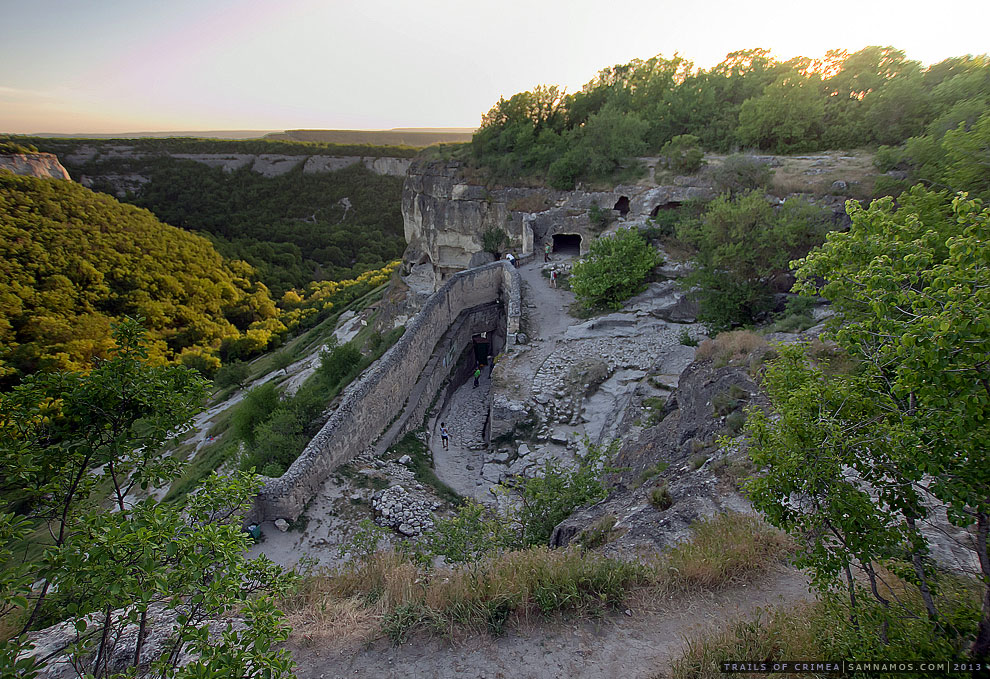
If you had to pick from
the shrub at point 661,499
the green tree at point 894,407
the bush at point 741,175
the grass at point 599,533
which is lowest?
the grass at point 599,533

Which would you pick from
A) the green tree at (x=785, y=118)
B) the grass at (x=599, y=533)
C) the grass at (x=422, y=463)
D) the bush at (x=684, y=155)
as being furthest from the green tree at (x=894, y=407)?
the green tree at (x=785, y=118)

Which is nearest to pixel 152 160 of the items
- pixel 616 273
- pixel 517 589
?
pixel 616 273

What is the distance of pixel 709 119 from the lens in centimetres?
1938

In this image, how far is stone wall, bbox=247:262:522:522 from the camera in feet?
22.6

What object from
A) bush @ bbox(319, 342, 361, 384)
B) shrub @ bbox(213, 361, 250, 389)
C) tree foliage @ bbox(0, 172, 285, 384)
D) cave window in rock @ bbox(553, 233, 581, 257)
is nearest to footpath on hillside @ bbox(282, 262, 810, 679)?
bush @ bbox(319, 342, 361, 384)

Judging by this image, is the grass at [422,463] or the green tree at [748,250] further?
the green tree at [748,250]

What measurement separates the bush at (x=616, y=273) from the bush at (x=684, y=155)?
578cm

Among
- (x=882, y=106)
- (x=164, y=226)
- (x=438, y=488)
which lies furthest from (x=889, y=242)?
(x=164, y=226)

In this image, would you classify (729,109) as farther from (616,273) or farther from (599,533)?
(599,533)

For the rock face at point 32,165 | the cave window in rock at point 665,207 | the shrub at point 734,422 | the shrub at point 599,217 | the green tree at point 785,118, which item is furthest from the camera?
the rock face at point 32,165

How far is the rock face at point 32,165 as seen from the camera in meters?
36.2

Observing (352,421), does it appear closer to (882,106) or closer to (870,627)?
(870,627)

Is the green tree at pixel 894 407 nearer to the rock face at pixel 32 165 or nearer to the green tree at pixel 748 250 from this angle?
the green tree at pixel 748 250

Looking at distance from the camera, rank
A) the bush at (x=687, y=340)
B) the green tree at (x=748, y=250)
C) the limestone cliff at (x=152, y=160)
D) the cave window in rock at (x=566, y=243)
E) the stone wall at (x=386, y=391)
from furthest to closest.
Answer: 1. the limestone cliff at (x=152, y=160)
2. the cave window in rock at (x=566, y=243)
3. the bush at (x=687, y=340)
4. the green tree at (x=748, y=250)
5. the stone wall at (x=386, y=391)
